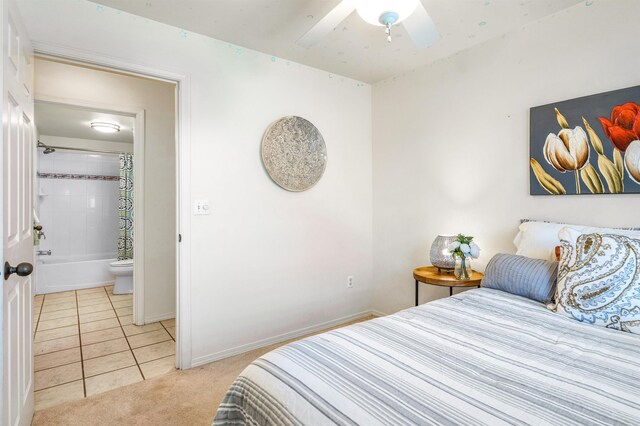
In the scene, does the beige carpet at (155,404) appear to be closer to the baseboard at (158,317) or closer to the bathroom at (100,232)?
the bathroom at (100,232)

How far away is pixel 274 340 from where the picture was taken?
2.78m

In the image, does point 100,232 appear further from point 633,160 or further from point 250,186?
point 633,160

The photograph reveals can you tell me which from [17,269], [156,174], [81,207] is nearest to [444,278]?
[17,269]

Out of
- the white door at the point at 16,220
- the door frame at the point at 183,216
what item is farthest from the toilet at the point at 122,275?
the white door at the point at 16,220

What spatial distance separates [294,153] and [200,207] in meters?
0.90

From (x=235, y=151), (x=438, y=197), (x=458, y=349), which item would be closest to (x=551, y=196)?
(x=438, y=197)

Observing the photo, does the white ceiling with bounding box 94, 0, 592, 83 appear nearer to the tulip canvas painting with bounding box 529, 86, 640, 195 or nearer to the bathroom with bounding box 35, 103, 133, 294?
the tulip canvas painting with bounding box 529, 86, 640, 195

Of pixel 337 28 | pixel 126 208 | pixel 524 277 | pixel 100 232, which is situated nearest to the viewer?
pixel 524 277

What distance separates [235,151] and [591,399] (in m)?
2.37

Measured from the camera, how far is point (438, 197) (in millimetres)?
2822

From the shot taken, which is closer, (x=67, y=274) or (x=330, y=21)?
(x=330, y=21)

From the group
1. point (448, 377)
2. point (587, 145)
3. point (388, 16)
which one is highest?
point (388, 16)

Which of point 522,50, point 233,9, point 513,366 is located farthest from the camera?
point 522,50

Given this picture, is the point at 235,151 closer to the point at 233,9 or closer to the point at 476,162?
the point at 233,9
